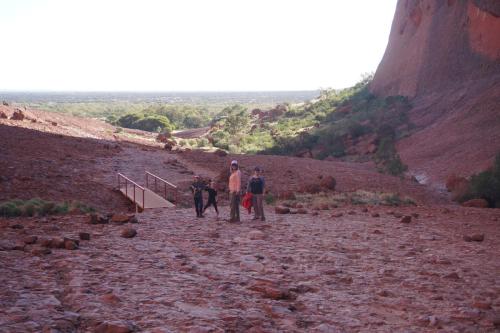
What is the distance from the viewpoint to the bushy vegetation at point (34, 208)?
1162cm

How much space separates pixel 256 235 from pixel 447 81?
85.0ft

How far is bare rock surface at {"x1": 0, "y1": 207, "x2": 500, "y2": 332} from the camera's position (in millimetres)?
5777

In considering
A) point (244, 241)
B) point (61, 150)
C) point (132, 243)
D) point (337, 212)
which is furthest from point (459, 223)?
point (61, 150)

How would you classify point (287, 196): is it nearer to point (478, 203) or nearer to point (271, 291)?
point (478, 203)

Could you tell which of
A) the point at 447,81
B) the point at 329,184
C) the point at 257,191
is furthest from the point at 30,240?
the point at 447,81

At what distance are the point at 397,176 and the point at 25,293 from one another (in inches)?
741

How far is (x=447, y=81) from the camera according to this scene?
108 feet

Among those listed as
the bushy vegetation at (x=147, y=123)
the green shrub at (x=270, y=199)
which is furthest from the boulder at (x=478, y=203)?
the bushy vegetation at (x=147, y=123)

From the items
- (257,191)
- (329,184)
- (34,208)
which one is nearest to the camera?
(34,208)

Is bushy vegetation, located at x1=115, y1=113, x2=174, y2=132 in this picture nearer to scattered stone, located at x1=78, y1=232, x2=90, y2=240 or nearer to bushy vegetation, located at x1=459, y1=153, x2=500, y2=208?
bushy vegetation, located at x1=459, y1=153, x2=500, y2=208

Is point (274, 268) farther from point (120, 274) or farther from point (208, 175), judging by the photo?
point (208, 175)

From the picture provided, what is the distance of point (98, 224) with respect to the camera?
10.8 metres

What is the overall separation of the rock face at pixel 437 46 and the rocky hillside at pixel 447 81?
5 cm

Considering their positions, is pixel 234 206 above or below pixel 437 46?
below
